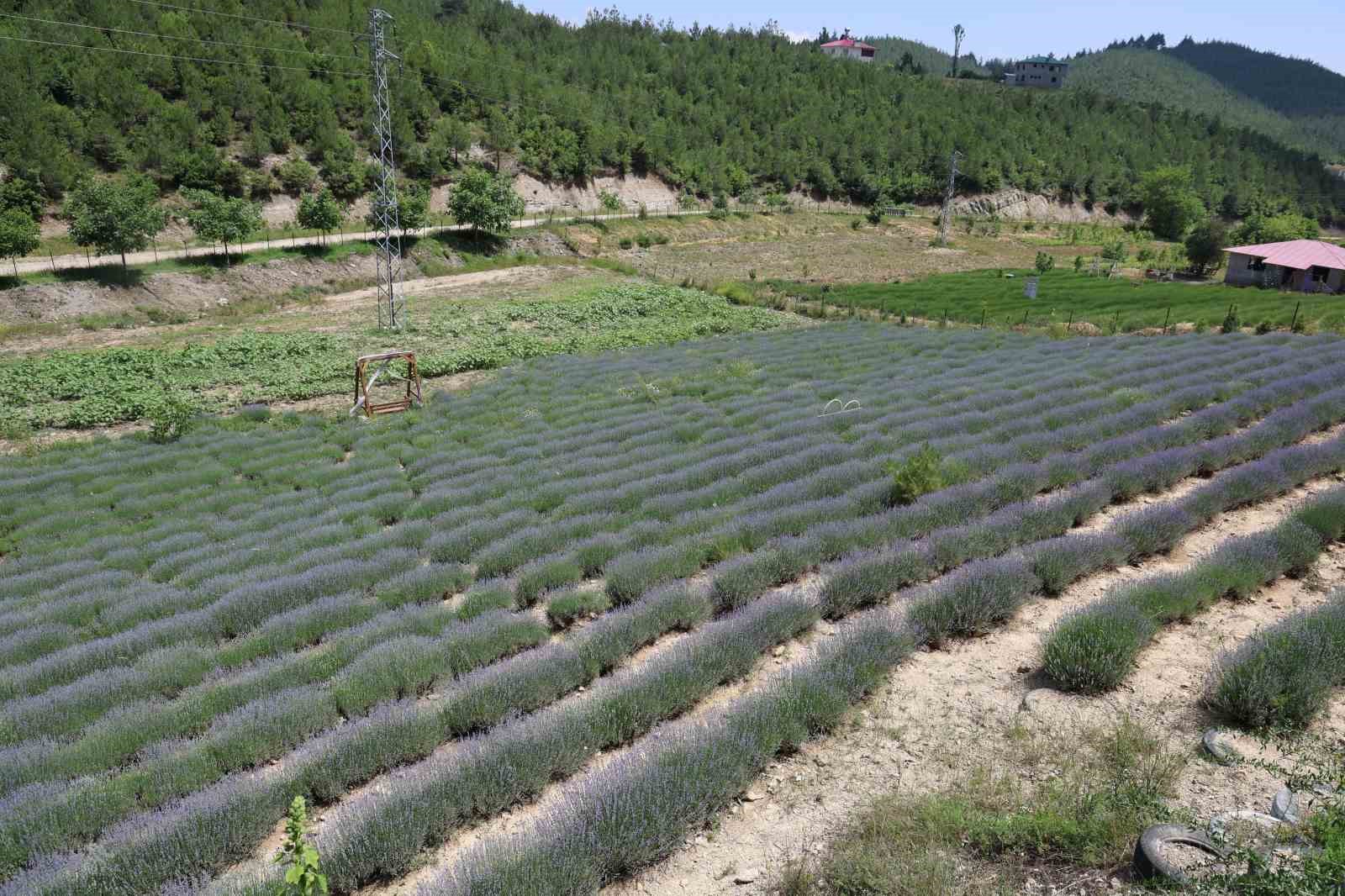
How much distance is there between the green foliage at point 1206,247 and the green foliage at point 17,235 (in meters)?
75.7

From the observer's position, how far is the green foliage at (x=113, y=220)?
3522 cm

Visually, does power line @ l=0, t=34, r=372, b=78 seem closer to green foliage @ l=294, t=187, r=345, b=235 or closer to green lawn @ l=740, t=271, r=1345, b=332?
green foliage @ l=294, t=187, r=345, b=235

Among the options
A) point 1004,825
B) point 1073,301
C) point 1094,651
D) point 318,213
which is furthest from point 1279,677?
point 318,213

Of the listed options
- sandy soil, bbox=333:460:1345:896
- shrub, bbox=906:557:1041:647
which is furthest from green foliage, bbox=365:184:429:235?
sandy soil, bbox=333:460:1345:896

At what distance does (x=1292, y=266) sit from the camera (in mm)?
48375

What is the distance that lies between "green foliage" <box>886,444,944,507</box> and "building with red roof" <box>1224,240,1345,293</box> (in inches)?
2085

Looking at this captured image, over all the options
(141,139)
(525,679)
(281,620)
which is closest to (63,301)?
(141,139)

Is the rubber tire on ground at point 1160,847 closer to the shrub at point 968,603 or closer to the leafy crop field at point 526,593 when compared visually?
the leafy crop field at point 526,593

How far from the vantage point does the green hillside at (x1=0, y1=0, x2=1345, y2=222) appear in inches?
2156

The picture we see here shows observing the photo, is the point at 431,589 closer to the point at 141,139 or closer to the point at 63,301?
the point at 63,301

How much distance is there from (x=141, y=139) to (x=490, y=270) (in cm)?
2722

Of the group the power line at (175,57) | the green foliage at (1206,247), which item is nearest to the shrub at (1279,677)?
the green foliage at (1206,247)

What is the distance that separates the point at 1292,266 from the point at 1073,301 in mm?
17472

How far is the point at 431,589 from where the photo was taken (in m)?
9.27
